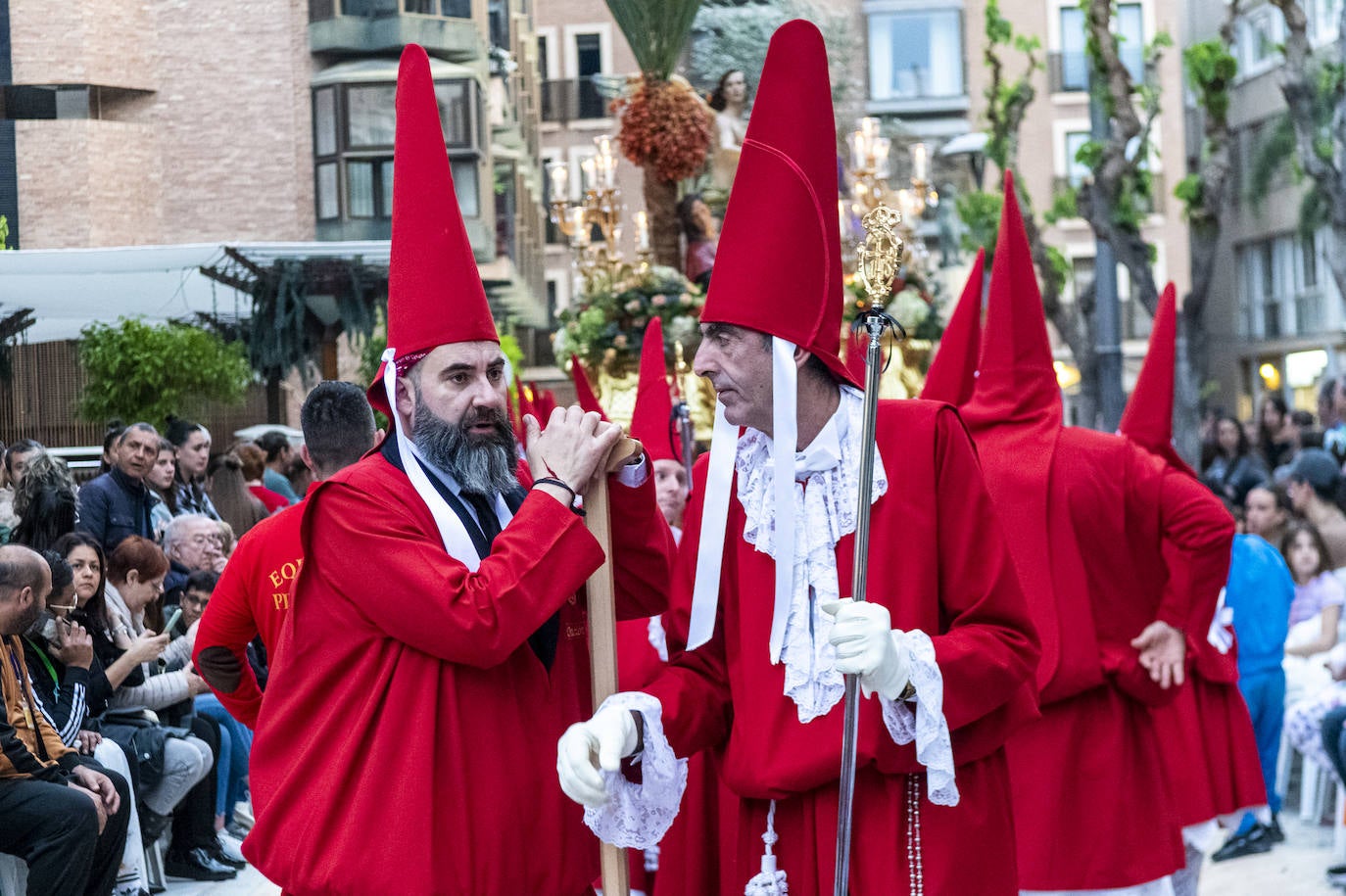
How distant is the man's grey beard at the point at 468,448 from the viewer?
3.52m

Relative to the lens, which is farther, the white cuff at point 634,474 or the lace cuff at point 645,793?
the white cuff at point 634,474

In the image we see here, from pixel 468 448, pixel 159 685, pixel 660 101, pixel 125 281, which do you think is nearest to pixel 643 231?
pixel 660 101

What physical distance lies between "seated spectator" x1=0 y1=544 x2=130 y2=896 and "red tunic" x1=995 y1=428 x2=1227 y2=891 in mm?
3116

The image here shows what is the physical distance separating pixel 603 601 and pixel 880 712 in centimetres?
58

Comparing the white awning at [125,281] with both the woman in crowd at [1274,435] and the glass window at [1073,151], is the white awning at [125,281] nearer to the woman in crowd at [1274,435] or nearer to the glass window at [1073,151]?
the woman in crowd at [1274,435]

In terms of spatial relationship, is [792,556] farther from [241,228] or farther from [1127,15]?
[1127,15]

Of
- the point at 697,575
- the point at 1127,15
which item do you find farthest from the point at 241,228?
the point at 1127,15

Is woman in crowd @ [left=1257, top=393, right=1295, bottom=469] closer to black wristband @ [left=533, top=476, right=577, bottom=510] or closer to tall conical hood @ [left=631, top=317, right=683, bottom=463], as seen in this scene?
tall conical hood @ [left=631, top=317, right=683, bottom=463]

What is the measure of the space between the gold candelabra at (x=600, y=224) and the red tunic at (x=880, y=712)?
11.7 meters

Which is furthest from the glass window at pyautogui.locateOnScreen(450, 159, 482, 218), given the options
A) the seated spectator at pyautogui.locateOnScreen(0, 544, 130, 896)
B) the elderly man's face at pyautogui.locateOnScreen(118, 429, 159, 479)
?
the seated spectator at pyautogui.locateOnScreen(0, 544, 130, 896)

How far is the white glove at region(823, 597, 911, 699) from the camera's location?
3.13m

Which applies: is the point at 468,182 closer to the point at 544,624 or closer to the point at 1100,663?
the point at 1100,663

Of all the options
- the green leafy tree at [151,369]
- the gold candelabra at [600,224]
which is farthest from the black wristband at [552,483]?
the gold candelabra at [600,224]

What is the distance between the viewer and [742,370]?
139 inches
